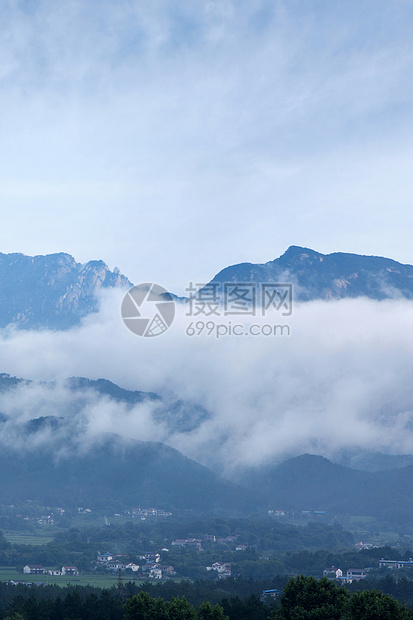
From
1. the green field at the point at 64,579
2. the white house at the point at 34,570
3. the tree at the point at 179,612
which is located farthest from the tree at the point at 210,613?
the white house at the point at 34,570

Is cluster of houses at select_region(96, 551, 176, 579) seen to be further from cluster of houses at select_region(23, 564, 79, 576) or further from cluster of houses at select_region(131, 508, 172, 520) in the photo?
cluster of houses at select_region(131, 508, 172, 520)

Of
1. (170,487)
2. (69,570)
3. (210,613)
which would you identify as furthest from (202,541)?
(210,613)

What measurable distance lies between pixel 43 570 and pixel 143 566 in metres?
13.1

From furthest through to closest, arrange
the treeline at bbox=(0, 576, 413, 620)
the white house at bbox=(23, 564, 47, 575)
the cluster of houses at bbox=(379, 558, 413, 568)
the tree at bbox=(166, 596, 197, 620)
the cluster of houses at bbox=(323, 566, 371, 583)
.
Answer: the white house at bbox=(23, 564, 47, 575) → the cluster of houses at bbox=(379, 558, 413, 568) → the cluster of houses at bbox=(323, 566, 371, 583) → the tree at bbox=(166, 596, 197, 620) → the treeline at bbox=(0, 576, 413, 620)

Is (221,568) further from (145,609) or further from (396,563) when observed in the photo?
(145,609)

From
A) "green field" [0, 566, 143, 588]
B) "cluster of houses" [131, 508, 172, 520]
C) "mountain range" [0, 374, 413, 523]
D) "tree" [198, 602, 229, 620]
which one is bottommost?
"tree" [198, 602, 229, 620]

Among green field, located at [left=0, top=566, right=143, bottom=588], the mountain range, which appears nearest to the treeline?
green field, located at [left=0, top=566, right=143, bottom=588]

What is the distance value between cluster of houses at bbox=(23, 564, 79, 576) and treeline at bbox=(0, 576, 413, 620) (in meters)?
47.6

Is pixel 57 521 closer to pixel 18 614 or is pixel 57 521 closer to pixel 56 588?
pixel 56 588

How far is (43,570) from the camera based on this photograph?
9475 cm

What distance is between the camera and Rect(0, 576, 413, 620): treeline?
3581 centimetres

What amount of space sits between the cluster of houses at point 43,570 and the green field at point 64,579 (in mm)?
1228

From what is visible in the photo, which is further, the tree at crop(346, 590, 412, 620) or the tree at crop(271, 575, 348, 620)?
the tree at crop(271, 575, 348, 620)

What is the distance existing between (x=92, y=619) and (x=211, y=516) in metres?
124
